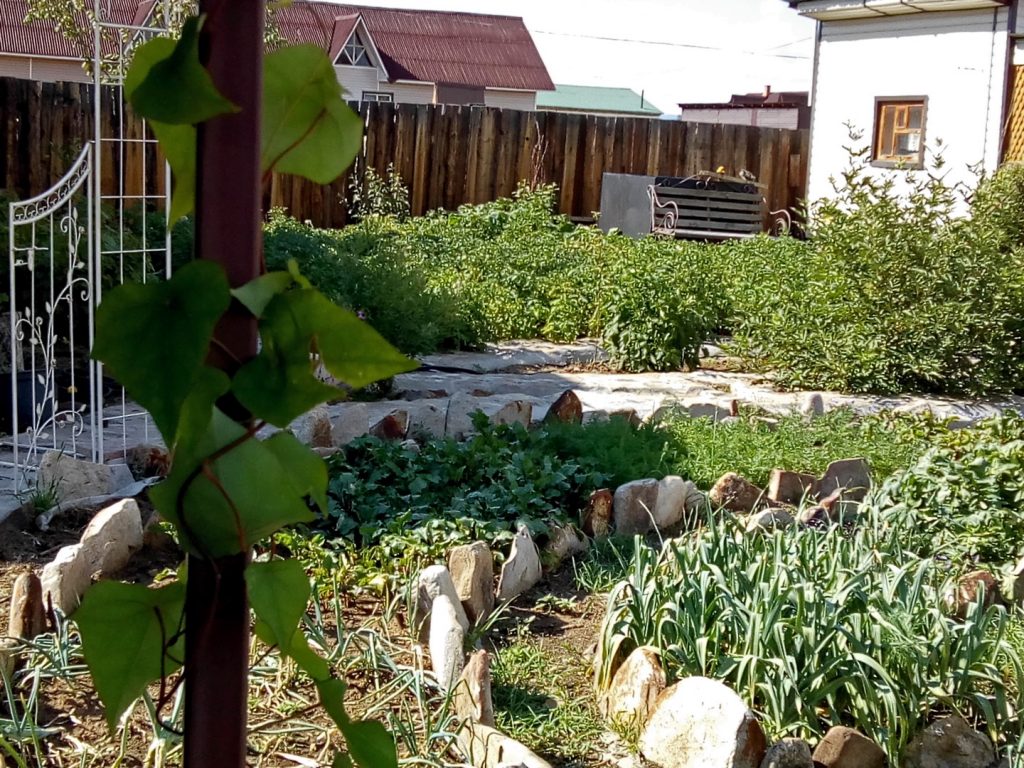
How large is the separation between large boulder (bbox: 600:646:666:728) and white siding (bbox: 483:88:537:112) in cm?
3424

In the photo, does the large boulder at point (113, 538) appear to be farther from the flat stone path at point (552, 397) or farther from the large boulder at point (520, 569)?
the flat stone path at point (552, 397)

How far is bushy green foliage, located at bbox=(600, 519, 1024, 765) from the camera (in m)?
2.78

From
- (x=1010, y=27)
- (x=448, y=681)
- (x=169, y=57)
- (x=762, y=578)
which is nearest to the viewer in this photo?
(x=169, y=57)

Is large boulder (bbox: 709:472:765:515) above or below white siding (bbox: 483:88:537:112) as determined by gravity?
below

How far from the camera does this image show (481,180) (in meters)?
17.1

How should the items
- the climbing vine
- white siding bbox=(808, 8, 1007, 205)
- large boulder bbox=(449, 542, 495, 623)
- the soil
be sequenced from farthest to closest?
white siding bbox=(808, 8, 1007, 205) < large boulder bbox=(449, 542, 495, 623) < the soil < the climbing vine

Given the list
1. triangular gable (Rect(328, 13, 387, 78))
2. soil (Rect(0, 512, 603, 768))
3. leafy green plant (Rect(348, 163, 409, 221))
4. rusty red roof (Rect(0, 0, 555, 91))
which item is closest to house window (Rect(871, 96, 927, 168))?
leafy green plant (Rect(348, 163, 409, 221))

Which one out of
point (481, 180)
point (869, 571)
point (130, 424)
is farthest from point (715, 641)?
point (481, 180)

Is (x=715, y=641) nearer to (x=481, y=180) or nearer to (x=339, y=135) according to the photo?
(x=339, y=135)

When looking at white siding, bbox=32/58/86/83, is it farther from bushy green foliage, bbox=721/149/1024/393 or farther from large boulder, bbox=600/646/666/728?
large boulder, bbox=600/646/666/728

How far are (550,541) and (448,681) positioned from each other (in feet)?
4.25

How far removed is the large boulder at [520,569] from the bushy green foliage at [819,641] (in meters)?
0.53

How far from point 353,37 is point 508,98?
590 centimetres

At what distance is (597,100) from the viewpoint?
64.9 metres
